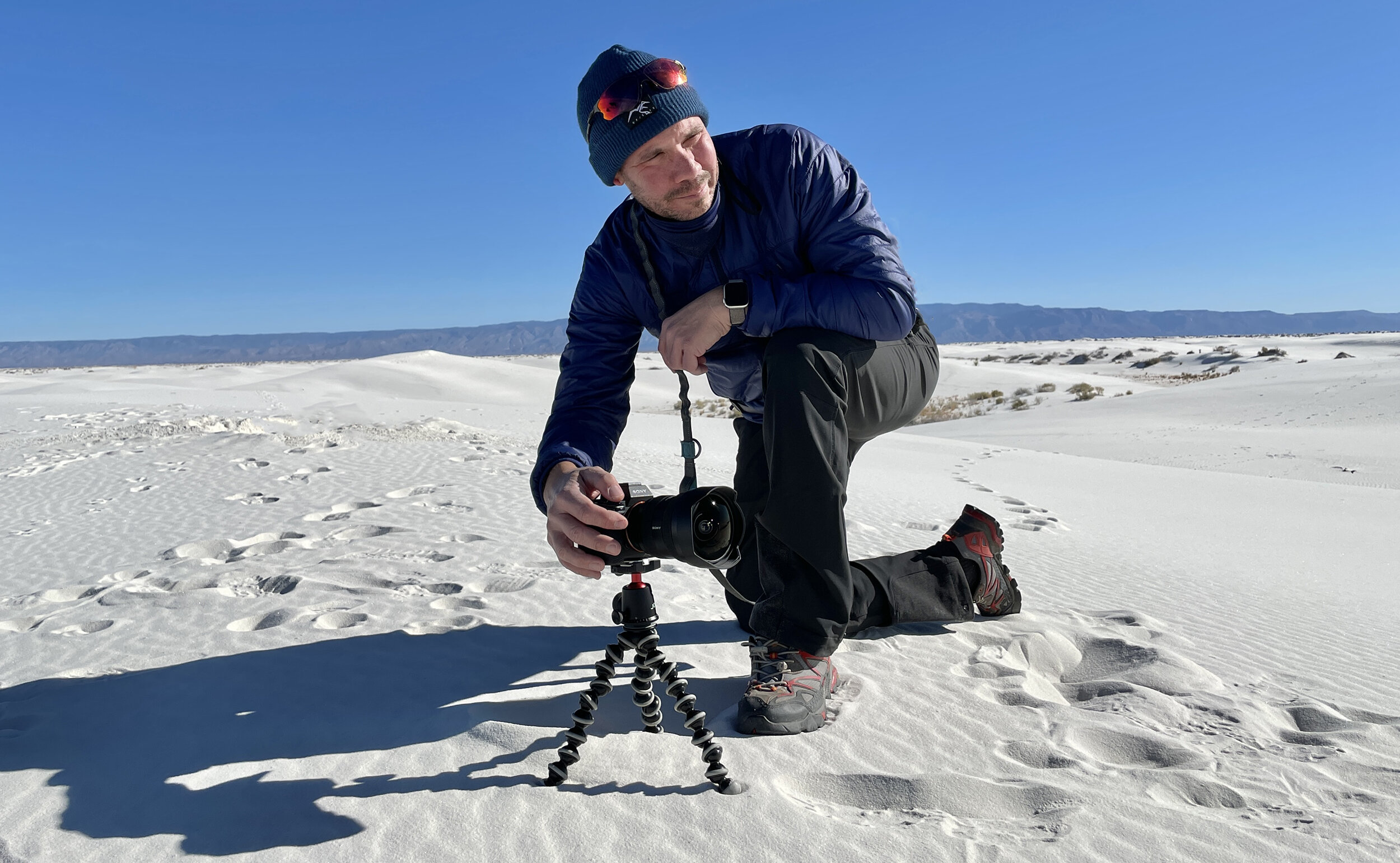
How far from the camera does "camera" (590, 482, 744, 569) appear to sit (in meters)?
1.53

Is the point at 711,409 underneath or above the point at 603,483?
underneath

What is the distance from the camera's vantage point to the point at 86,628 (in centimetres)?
283

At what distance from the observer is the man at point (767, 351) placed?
1999 millimetres

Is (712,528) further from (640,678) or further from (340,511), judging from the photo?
(340,511)

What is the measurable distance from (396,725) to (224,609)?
1408mm

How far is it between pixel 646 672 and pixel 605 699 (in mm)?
432

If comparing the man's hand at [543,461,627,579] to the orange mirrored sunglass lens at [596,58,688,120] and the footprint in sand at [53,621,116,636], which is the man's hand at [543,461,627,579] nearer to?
the orange mirrored sunglass lens at [596,58,688,120]

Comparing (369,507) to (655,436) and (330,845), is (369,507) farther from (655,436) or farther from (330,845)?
(655,436)

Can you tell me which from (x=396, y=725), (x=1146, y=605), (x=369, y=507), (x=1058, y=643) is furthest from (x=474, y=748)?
(x=369, y=507)

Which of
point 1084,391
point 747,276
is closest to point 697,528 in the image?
point 747,276

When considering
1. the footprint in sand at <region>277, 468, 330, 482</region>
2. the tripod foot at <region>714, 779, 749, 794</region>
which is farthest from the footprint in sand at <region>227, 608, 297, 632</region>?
the footprint in sand at <region>277, 468, 330, 482</region>

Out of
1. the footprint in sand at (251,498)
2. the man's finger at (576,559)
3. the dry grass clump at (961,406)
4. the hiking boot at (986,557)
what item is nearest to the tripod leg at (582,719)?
the man's finger at (576,559)

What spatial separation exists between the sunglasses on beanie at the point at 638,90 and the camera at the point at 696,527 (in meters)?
1.15

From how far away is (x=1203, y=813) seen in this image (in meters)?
1.61
